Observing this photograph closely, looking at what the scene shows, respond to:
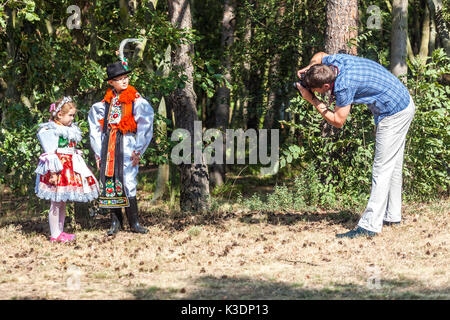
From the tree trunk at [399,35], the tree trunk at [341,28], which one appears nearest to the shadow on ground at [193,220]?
the tree trunk at [341,28]

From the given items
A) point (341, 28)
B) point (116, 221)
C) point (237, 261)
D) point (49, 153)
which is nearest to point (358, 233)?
point (237, 261)

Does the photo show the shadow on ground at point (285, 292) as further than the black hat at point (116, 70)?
No

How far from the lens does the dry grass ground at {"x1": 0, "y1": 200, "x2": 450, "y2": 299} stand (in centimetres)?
530

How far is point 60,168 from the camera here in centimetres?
720

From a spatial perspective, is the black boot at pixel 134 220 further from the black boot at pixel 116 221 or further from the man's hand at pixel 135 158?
the man's hand at pixel 135 158

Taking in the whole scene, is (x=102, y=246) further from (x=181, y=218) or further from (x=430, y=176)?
(x=430, y=176)

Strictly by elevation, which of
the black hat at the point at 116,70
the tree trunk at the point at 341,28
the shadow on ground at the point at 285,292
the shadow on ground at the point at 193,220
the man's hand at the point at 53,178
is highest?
the tree trunk at the point at 341,28

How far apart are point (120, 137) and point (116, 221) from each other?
108 centimetres

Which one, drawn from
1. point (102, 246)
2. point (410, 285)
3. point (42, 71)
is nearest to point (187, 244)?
point (102, 246)

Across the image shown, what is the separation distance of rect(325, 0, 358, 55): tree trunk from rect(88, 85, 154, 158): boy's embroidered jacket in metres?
3.55

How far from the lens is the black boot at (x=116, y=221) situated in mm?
7812

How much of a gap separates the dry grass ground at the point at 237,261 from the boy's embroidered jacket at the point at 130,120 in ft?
3.67

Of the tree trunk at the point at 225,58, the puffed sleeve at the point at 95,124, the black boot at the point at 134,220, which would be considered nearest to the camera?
the puffed sleeve at the point at 95,124

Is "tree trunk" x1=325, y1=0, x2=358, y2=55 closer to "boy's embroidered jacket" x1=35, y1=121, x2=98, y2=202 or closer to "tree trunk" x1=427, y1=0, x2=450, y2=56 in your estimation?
"tree trunk" x1=427, y1=0, x2=450, y2=56
